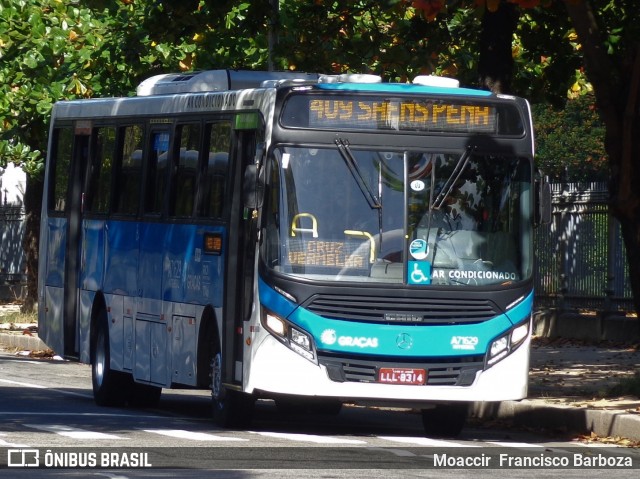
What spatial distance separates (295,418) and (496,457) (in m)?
4.00

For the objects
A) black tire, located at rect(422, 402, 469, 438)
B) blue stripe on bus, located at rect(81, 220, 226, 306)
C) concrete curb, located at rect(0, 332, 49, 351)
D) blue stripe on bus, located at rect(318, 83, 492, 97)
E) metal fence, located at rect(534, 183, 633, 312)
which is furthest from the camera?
concrete curb, located at rect(0, 332, 49, 351)

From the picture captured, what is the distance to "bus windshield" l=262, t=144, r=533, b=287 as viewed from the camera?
1352 centimetres

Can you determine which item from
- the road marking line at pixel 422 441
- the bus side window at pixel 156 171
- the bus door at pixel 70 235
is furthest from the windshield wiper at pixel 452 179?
the bus door at pixel 70 235

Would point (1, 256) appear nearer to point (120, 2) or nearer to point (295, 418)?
point (120, 2)

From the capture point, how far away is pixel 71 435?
13.0 m

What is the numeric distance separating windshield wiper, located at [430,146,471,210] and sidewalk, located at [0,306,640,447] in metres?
2.35

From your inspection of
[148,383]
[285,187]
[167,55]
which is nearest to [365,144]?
[285,187]

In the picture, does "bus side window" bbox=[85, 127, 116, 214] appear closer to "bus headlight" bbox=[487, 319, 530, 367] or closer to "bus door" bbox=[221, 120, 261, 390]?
"bus door" bbox=[221, 120, 261, 390]

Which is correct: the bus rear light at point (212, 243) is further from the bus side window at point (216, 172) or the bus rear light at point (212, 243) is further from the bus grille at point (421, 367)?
the bus grille at point (421, 367)

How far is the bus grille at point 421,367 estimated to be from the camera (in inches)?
528

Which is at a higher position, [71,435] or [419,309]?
[419,309]

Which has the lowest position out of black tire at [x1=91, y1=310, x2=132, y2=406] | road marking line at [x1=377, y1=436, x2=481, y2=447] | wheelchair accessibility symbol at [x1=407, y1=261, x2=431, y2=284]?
black tire at [x1=91, y1=310, x2=132, y2=406]

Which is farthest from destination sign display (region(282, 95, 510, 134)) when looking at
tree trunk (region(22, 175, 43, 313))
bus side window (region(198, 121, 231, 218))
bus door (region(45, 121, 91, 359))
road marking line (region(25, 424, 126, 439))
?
tree trunk (region(22, 175, 43, 313))

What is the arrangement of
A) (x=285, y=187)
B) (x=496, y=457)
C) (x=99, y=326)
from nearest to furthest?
(x=496, y=457)
(x=285, y=187)
(x=99, y=326)
